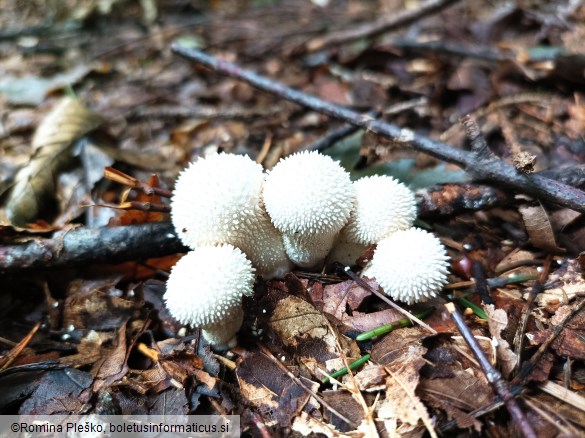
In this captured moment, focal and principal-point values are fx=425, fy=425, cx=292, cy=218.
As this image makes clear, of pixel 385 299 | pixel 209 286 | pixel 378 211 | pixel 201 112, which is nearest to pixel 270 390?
pixel 209 286

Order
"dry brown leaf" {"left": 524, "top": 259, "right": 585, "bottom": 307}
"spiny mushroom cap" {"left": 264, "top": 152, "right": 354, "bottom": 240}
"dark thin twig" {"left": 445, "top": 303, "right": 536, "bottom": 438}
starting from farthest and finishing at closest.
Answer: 1. "dry brown leaf" {"left": 524, "top": 259, "right": 585, "bottom": 307}
2. "spiny mushroom cap" {"left": 264, "top": 152, "right": 354, "bottom": 240}
3. "dark thin twig" {"left": 445, "top": 303, "right": 536, "bottom": 438}

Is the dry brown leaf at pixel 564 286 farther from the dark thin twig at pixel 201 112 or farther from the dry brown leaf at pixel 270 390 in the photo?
the dark thin twig at pixel 201 112

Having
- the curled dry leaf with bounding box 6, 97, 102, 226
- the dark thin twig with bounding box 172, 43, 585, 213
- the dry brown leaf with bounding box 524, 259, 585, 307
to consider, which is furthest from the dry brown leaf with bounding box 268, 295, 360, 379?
the curled dry leaf with bounding box 6, 97, 102, 226

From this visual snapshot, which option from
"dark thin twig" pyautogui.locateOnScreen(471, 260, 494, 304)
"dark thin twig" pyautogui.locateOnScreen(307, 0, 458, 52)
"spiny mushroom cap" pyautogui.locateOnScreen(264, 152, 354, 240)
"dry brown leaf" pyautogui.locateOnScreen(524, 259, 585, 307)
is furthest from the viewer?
"dark thin twig" pyautogui.locateOnScreen(307, 0, 458, 52)

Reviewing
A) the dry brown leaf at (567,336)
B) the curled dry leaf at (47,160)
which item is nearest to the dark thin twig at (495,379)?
the dry brown leaf at (567,336)

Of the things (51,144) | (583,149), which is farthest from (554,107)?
(51,144)

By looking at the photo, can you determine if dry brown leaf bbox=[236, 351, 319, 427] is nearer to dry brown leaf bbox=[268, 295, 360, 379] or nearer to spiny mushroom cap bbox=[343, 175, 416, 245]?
dry brown leaf bbox=[268, 295, 360, 379]

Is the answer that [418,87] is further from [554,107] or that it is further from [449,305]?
[449,305]
